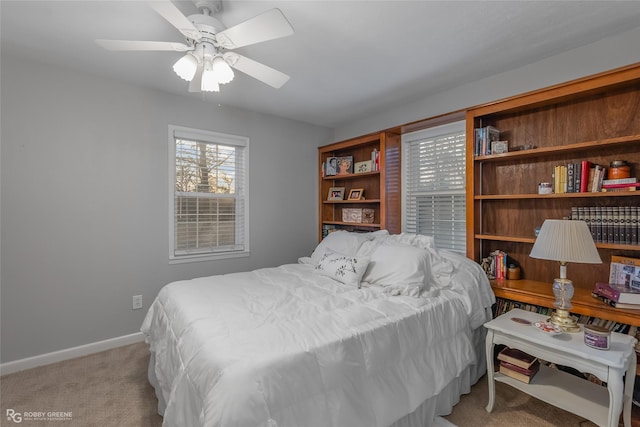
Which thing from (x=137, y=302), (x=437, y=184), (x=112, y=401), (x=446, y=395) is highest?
(x=437, y=184)

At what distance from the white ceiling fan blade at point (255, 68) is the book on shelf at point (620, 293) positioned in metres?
2.50

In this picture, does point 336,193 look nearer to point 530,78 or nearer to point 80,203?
point 530,78

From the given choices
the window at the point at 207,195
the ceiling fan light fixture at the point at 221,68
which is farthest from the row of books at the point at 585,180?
the window at the point at 207,195

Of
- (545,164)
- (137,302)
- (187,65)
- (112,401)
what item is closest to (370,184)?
(545,164)

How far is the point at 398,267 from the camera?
7.41 ft

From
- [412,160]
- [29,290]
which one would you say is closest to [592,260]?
[412,160]

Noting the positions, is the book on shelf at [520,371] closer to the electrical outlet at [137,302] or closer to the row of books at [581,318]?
the row of books at [581,318]

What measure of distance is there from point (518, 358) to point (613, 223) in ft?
3.73

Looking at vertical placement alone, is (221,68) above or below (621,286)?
above

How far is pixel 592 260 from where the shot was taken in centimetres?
172

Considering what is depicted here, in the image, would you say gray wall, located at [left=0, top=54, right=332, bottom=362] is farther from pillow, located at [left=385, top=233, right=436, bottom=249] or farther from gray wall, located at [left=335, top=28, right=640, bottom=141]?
gray wall, located at [left=335, top=28, right=640, bottom=141]

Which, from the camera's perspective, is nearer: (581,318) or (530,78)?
(581,318)

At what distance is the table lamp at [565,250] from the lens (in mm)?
1744

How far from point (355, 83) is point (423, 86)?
0.67m
